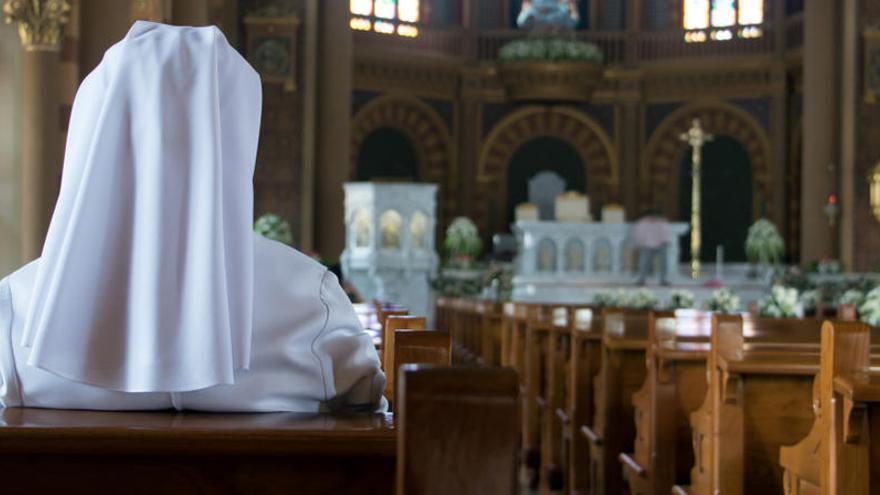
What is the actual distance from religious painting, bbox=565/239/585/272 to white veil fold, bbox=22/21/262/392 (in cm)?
1665

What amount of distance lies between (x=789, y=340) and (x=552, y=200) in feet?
60.5

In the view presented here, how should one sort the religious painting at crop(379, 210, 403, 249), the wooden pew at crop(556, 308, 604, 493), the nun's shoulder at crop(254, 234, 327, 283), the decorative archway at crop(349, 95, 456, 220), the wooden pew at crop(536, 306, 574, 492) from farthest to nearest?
the decorative archway at crop(349, 95, 456, 220)
the religious painting at crop(379, 210, 403, 249)
the wooden pew at crop(536, 306, 574, 492)
the wooden pew at crop(556, 308, 604, 493)
the nun's shoulder at crop(254, 234, 327, 283)

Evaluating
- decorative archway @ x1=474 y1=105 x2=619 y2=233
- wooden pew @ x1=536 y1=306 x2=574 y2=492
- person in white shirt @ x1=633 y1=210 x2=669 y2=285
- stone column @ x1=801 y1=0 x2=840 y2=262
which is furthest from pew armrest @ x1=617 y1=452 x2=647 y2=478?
decorative archway @ x1=474 y1=105 x2=619 y2=233

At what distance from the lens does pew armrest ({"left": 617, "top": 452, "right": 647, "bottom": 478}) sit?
5.29m

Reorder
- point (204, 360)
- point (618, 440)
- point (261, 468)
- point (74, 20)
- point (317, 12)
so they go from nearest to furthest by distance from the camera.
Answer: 1. point (261, 468)
2. point (204, 360)
3. point (618, 440)
4. point (74, 20)
5. point (317, 12)

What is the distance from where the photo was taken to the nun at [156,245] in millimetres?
2002

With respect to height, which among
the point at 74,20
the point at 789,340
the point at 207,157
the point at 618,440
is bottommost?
the point at 618,440

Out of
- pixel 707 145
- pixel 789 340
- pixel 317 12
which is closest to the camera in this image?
pixel 789 340

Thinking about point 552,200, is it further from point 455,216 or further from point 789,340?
point 789,340

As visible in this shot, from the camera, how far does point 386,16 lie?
76.5 feet

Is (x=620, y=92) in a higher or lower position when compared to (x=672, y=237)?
higher

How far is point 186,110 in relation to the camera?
203 centimetres

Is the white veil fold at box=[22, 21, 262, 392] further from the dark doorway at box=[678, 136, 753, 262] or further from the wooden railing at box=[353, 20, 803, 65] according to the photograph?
the dark doorway at box=[678, 136, 753, 262]

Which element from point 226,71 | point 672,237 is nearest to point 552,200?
point 672,237
